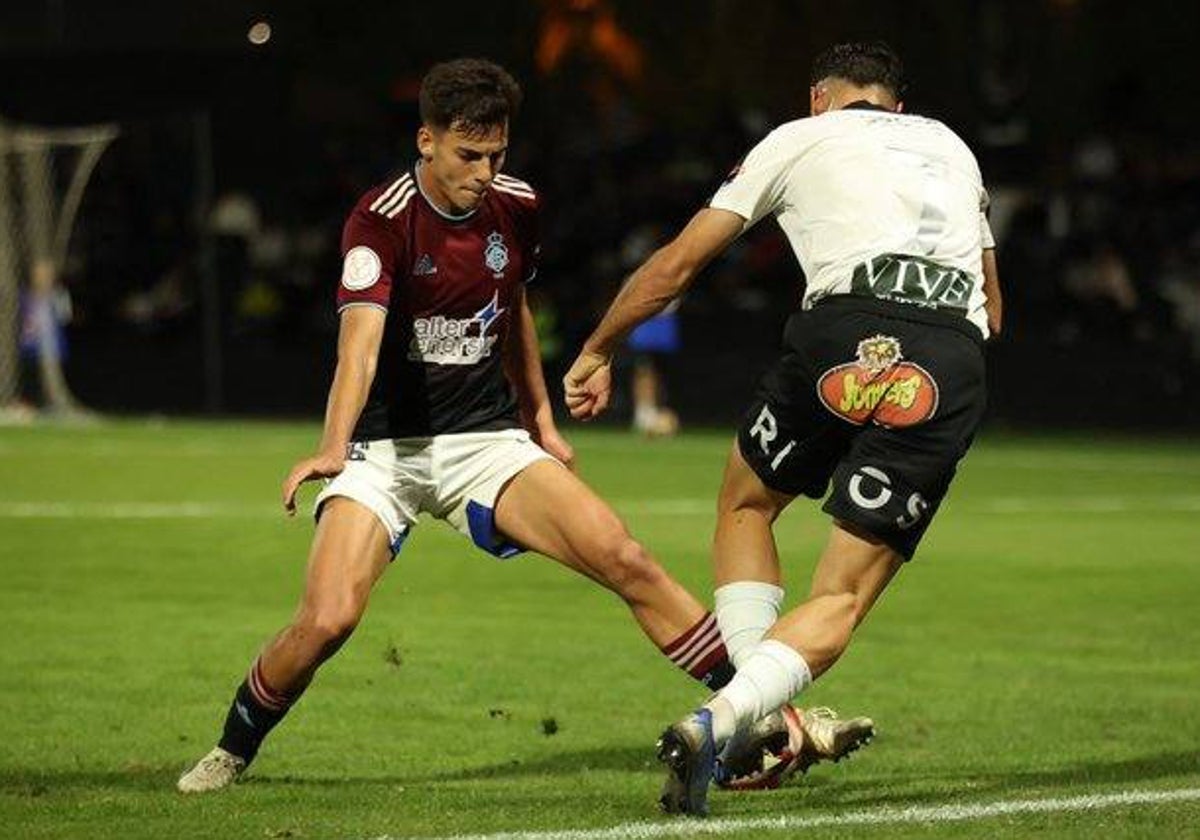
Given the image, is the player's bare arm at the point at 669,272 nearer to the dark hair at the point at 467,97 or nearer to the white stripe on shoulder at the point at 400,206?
the dark hair at the point at 467,97

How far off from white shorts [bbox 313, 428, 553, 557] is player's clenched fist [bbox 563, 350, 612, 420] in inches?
21.9

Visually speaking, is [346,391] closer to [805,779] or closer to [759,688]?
[759,688]

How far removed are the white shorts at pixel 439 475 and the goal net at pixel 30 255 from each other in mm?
25730

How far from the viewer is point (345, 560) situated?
28.5 feet

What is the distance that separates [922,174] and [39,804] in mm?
3282

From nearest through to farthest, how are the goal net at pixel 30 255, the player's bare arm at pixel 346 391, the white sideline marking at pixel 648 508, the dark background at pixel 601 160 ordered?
the player's bare arm at pixel 346 391, the white sideline marking at pixel 648 508, the dark background at pixel 601 160, the goal net at pixel 30 255

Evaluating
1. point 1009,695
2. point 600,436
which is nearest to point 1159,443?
point 600,436

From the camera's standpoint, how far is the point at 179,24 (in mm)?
44312

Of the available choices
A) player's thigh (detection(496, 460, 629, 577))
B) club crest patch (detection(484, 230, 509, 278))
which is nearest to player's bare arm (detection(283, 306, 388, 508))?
club crest patch (detection(484, 230, 509, 278))

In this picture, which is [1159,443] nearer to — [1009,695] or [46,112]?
[1009,695]

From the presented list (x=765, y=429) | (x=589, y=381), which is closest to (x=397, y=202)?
(x=589, y=381)

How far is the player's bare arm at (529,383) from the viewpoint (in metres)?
9.32

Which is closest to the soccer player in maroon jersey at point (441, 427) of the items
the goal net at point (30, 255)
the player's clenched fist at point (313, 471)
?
the player's clenched fist at point (313, 471)

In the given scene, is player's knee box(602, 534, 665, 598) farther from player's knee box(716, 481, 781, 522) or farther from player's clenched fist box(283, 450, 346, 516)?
player's clenched fist box(283, 450, 346, 516)
